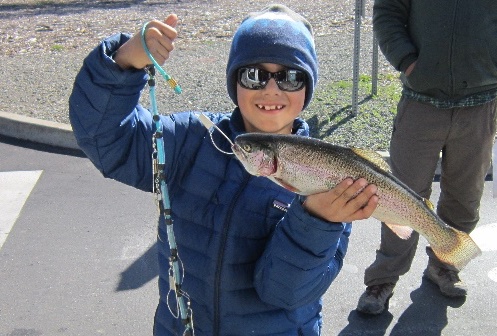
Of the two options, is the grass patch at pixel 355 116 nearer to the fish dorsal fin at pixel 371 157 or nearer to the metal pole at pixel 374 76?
the metal pole at pixel 374 76

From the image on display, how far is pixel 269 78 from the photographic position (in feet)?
7.32

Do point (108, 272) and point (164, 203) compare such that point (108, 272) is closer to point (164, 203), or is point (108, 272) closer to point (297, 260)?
point (164, 203)

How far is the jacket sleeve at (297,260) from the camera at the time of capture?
1.98 metres

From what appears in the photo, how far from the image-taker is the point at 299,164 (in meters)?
1.84

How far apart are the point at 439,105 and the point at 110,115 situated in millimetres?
2381

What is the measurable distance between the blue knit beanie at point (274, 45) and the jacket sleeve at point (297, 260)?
50 cm

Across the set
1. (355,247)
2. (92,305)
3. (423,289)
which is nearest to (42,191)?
(92,305)

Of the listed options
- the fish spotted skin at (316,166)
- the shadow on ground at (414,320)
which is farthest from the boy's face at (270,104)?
the shadow on ground at (414,320)

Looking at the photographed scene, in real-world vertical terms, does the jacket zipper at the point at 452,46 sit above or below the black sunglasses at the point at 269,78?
below

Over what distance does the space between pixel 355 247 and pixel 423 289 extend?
0.67 metres

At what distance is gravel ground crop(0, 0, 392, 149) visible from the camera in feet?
25.2

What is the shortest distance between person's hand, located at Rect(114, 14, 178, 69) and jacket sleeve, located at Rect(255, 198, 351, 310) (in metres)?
0.59

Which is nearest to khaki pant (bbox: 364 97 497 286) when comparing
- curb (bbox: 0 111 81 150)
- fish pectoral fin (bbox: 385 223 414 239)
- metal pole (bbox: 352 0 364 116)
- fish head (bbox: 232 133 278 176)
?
fish pectoral fin (bbox: 385 223 414 239)

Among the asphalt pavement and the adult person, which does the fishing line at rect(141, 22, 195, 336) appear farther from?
the adult person
